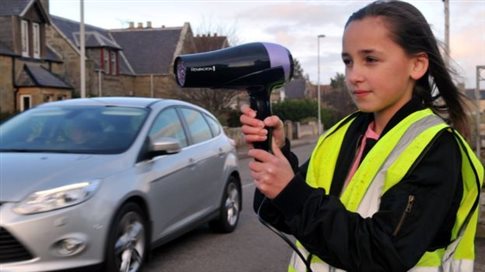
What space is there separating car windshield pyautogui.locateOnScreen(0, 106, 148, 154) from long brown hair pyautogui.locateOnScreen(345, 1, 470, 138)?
147 inches

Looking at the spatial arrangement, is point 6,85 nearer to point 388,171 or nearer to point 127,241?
point 127,241

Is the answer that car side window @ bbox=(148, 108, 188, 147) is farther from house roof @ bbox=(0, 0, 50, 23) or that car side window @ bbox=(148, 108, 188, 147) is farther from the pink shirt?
house roof @ bbox=(0, 0, 50, 23)

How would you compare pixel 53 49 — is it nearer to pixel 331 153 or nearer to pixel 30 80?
pixel 30 80

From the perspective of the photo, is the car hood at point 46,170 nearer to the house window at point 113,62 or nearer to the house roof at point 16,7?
the house roof at point 16,7

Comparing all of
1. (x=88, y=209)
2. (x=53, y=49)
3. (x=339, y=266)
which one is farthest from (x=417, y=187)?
(x=53, y=49)

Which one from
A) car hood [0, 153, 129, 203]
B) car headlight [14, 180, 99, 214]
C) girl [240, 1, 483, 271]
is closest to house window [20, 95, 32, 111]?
car hood [0, 153, 129, 203]

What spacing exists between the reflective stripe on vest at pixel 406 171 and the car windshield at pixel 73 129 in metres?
3.82

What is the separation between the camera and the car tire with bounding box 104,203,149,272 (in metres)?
4.67

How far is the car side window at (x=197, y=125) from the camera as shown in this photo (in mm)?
6758

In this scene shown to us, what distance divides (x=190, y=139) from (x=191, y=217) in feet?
2.89

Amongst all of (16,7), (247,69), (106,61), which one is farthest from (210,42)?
(247,69)

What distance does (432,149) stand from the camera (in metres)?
1.54

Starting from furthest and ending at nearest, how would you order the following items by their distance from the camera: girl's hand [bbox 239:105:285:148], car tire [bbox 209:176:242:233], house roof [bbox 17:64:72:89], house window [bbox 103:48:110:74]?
1. house window [bbox 103:48:110:74]
2. house roof [bbox 17:64:72:89]
3. car tire [bbox 209:176:242:233]
4. girl's hand [bbox 239:105:285:148]

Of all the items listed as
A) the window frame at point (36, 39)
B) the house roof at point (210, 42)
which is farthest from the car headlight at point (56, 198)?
the house roof at point (210, 42)
